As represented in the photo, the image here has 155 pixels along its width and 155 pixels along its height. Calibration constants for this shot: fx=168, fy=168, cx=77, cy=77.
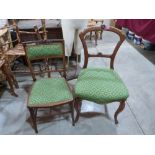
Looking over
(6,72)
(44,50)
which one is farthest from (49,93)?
(6,72)

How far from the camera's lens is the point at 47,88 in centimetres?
155

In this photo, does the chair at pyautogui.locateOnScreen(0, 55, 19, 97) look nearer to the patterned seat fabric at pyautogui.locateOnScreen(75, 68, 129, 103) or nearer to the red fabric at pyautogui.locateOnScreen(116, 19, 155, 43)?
the patterned seat fabric at pyautogui.locateOnScreen(75, 68, 129, 103)

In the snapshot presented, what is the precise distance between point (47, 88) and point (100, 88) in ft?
1.59

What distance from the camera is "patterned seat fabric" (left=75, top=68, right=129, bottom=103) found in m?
1.43

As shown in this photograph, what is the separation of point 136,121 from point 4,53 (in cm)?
181

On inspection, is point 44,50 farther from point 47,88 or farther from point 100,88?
point 100,88

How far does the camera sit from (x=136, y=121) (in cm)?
174

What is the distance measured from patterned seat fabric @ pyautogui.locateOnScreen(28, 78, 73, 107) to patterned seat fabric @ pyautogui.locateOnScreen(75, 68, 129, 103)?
0.39 ft

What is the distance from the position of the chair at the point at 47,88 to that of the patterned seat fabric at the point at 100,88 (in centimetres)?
13

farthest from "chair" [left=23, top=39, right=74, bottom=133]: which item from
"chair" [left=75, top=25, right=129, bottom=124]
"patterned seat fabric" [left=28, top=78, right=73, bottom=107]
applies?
"chair" [left=75, top=25, right=129, bottom=124]

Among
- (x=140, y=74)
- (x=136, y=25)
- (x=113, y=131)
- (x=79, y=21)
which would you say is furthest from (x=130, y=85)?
(x=136, y=25)

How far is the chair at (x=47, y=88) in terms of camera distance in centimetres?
142

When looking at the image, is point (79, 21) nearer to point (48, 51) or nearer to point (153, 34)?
point (48, 51)

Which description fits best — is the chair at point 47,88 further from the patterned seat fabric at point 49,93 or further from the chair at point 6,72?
the chair at point 6,72
